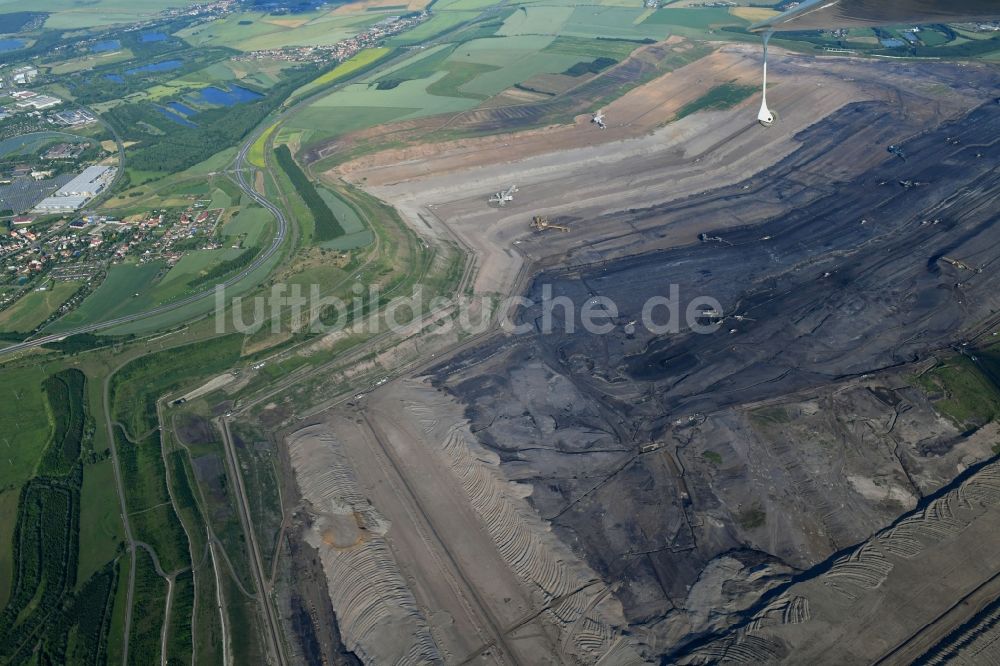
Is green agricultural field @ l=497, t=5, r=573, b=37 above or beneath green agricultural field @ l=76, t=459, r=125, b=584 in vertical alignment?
above

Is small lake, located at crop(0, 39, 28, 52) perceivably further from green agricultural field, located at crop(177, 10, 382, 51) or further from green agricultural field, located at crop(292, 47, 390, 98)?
green agricultural field, located at crop(292, 47, 390, 98)

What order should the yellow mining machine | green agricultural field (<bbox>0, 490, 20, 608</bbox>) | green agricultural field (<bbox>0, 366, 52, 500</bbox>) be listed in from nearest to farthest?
green agricultural field (<bbox>0, 490, 20, 608</bbox>), green agricultural field (<bbox>0, 366, 52, 500</bbox>), the yellow mining machine

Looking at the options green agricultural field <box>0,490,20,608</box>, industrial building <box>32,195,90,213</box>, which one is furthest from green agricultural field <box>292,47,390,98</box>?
green agricultural field <box>0,490,20,608</box>

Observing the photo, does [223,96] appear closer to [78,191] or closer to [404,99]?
[404,99]

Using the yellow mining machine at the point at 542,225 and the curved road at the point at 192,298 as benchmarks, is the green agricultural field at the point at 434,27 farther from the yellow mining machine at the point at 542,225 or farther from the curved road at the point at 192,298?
the yellow mining machine at the point at 542,225

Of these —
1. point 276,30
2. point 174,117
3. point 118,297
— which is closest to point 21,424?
point 118,297

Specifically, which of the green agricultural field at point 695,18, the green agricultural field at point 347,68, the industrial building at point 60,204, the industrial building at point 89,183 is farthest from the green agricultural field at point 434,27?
the industrial building at point 60,204
